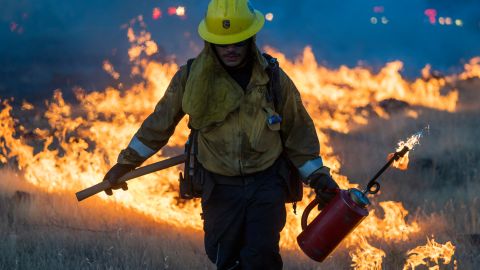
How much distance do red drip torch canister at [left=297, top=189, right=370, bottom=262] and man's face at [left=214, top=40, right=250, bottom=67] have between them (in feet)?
3.03

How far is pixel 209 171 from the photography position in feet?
14.3

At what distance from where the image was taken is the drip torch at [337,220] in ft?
13.7

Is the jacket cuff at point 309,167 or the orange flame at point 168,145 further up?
the jacket cuff at point 309,167

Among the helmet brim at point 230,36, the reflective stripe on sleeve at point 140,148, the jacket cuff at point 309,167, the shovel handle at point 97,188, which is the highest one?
the helmet brim at point 230,36

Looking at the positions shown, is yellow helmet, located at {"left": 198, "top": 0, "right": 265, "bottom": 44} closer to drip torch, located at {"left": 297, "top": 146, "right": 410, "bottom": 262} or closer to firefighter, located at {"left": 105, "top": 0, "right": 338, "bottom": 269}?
firefighter, located at {"left": 105, "top": 0, "right": 338, "bottom": 269}

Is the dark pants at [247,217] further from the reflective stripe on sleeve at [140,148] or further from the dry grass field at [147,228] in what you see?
the dry grass field at [147,228]

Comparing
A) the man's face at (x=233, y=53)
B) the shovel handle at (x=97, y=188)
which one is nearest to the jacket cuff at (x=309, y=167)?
the man's face at (x=233, y=53)

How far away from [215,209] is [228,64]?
841mm

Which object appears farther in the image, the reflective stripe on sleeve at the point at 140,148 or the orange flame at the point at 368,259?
the orange flame at the point at 368,259

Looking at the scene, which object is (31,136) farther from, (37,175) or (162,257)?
(162,257)

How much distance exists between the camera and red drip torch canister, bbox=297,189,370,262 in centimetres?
418

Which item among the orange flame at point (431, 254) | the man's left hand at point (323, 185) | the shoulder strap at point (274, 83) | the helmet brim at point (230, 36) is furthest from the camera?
the orange flame at point (431, 254)

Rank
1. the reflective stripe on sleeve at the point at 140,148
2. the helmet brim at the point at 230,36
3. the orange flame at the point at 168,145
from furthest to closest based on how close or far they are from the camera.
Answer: the orange flame at the point at 168,145 < the reflective stripe on sleeve at the point at 140,148 < the helmet brim at the point at 230,36

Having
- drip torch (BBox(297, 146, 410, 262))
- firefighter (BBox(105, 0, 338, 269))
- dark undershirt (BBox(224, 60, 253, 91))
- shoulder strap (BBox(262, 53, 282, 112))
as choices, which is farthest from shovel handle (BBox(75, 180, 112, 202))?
drip torch (BBox(297, 146, 410, 262))
